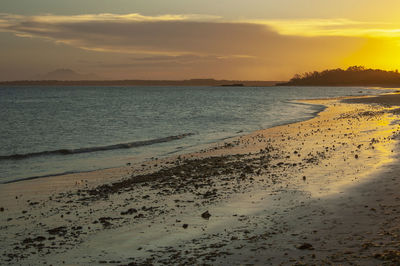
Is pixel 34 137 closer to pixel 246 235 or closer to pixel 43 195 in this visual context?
pixel 43 195

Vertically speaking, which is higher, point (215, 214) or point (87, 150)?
point (215, 214)

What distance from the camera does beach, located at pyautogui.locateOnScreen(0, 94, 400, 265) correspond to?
7.84 m

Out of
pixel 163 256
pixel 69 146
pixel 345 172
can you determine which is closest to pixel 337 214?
pixel 163 256

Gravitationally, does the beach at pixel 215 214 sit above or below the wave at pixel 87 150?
above

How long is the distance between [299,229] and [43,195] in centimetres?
938

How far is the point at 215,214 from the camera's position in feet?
35.1

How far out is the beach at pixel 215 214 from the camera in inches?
309

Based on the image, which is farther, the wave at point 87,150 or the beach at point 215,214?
the wave at point 87,150

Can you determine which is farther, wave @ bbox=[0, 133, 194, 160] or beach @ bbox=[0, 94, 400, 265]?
wave @ bbox=[0, 133, 194, 160]

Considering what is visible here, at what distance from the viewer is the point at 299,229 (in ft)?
29.3

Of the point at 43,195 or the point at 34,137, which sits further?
the point at 34,137

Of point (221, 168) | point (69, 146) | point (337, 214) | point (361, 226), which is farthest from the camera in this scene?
point (69, 146)

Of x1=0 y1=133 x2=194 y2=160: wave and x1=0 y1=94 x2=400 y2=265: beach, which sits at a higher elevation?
x1=0 y1=94 x2=400 y2=265: beach

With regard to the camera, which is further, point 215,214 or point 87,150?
point 87,150
